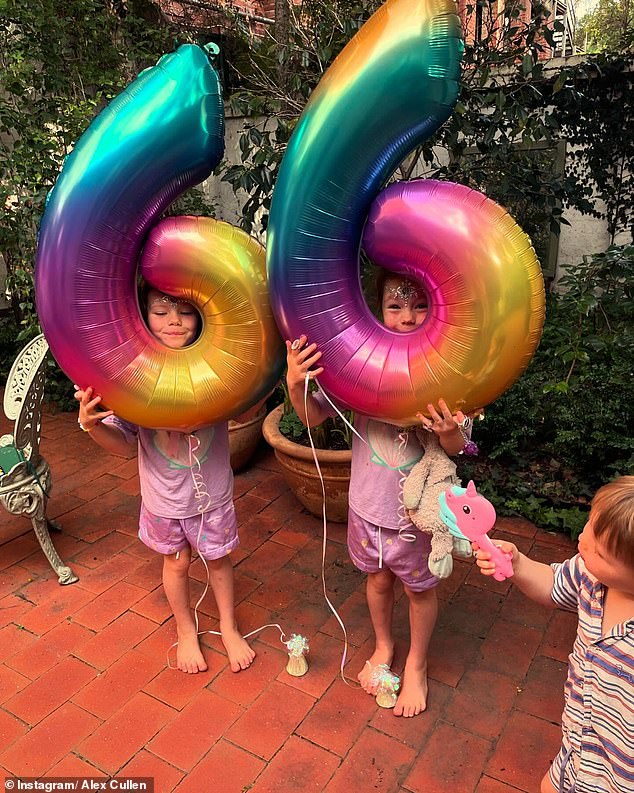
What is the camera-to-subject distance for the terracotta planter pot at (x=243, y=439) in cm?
352

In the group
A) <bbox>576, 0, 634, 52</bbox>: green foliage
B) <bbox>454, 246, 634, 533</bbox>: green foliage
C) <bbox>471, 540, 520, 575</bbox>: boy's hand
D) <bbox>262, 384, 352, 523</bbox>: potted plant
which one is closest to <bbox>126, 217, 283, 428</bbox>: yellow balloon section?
<bbox>471, 540, 520, 575</bbox>: boy's hand

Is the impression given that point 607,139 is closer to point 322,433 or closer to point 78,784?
point 322,433

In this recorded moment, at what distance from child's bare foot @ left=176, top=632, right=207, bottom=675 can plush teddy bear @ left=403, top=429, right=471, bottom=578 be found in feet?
3.31

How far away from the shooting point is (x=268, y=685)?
2.11m

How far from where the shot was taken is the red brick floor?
1805 mm

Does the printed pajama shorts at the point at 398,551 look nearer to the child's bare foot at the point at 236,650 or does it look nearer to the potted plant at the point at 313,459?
the child's bare foot at the point at 236,650

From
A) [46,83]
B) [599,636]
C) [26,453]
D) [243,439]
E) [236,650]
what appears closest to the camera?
[599,636]

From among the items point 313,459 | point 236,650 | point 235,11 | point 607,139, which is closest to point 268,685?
point 236,650

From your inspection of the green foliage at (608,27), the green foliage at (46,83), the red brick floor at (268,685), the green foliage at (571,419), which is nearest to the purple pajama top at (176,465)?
the red brick floor at (268,685)

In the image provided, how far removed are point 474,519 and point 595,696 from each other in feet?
1.37

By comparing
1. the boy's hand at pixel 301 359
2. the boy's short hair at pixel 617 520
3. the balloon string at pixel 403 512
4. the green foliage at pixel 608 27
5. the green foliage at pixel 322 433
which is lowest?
the green foliage at pixel 322 433

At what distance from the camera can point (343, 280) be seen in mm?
1584

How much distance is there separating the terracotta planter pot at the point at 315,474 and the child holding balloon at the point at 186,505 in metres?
0.79

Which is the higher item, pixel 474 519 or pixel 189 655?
pixel 474 519
